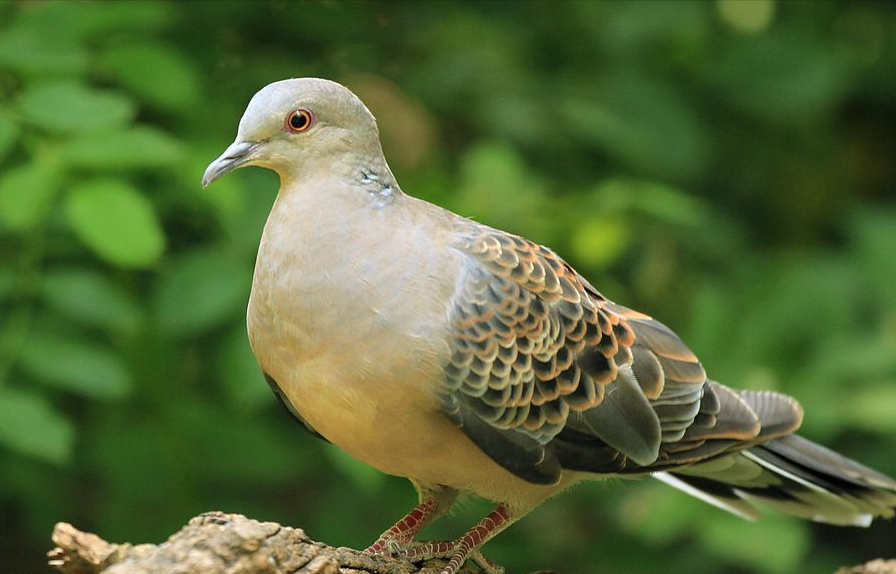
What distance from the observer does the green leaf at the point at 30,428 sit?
3.71m

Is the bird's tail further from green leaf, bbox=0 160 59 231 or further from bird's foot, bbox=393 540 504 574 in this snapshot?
green leaf, bbox=0 160 59 231

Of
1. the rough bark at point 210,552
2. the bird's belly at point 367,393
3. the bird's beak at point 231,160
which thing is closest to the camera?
the rough bark at point 210,552

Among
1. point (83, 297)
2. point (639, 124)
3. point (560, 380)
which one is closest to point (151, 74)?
point (83, 297)

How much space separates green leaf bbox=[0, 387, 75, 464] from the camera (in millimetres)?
3713

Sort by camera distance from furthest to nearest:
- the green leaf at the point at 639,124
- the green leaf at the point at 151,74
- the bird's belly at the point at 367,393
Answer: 1. the green leaf at the point at 639,124
2. the green leaf at the point at 151,74
3. the bird's belly at the point at 367,393

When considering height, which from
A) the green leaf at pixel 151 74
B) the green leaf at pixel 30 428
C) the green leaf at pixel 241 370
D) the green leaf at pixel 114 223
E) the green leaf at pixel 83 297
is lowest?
the green leaf at pixel 30 428

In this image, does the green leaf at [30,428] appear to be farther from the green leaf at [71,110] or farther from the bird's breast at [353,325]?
the bird's breast at [353,325]

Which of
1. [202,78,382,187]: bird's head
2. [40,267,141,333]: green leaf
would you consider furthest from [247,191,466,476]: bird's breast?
[40,267,141,333]: green leaf

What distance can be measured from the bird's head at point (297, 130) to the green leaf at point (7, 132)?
37.2 inches

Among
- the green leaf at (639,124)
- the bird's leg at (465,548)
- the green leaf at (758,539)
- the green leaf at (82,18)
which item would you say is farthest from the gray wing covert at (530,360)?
the green leaf at (639,124)

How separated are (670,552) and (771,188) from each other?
80.6 inches

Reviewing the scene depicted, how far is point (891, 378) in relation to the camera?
502 centimetres

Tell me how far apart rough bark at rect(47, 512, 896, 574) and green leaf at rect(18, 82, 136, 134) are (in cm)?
151

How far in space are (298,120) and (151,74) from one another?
1.45m
